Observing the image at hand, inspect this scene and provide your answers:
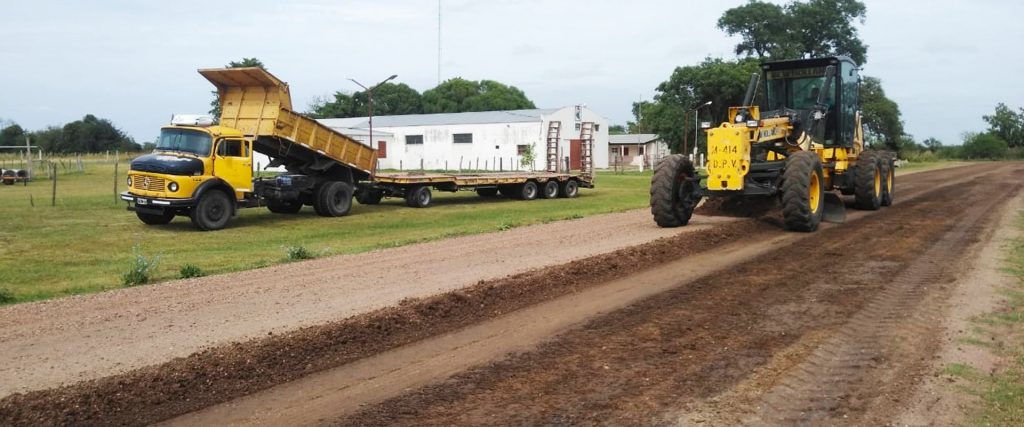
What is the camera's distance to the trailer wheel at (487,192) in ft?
93.7

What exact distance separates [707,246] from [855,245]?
2432 millimetres

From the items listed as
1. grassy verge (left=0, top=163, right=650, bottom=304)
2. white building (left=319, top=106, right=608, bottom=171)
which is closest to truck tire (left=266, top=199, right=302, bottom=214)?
grassy verge (left=0, top=163, right=650, bottom=304)

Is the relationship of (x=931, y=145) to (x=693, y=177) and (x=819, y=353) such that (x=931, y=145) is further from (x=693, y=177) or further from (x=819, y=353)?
(x=819, y=353)

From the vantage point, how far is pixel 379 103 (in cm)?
10481

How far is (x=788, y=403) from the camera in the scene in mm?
5531

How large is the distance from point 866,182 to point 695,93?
47.7 meters

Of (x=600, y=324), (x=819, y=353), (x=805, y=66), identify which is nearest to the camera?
(x=819, y=353)

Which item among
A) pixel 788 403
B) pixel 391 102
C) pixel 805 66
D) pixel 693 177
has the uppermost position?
pixel 391 102

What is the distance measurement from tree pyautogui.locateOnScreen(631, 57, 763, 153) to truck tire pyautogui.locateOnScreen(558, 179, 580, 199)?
1316 inches

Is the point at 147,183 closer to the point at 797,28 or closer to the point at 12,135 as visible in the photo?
the point at 797,28

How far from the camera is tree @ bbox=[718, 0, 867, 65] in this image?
79.9 metres

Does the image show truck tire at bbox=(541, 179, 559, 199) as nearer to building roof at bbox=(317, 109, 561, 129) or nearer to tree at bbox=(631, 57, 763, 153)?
building roof at bbox=(317, 109, 561, 129)

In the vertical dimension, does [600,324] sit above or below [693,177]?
below

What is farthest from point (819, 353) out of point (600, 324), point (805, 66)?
point (805, 66)
